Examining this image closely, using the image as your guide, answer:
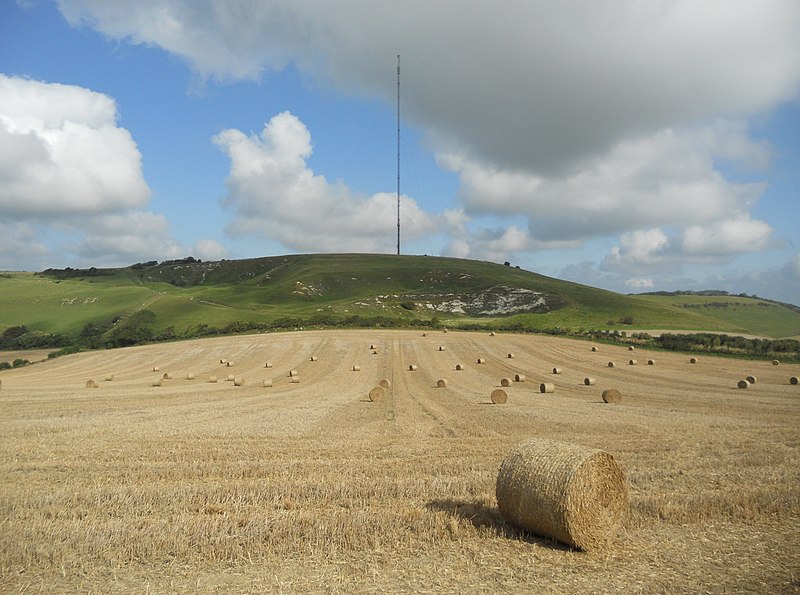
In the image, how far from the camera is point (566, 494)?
8.92 metres

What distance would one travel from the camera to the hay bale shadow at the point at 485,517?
30.0 ft

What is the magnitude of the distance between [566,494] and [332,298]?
10703cm

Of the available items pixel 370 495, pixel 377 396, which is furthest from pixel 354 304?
pixel 370 495

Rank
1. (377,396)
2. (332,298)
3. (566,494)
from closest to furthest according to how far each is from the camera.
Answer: (566,494)
(377,396)
(332,298)

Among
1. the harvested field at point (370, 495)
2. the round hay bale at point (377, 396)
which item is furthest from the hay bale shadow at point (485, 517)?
the round hay bale at point (377, 396)

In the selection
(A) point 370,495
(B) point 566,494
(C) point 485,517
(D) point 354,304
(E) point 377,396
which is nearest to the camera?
(B) point 566,494

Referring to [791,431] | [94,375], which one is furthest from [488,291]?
[791,431]

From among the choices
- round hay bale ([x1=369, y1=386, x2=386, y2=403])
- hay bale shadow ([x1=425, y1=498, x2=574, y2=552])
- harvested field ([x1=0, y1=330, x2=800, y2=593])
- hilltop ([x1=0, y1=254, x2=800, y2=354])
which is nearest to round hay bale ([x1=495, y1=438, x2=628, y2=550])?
hay bale shadow ([x1=425, y1=498, x2=574, y2=552])

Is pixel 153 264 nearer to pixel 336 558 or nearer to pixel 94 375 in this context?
pixel 94 375

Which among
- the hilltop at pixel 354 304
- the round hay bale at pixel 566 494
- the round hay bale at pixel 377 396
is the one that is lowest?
the round hay bale at pixel 377 396

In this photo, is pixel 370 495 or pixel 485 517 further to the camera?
pixel 370 495

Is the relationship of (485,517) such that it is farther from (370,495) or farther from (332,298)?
(332,298)

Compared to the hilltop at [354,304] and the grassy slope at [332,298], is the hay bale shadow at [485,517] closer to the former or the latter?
the hilltop at [354,304]

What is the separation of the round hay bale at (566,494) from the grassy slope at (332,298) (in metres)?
67.4
